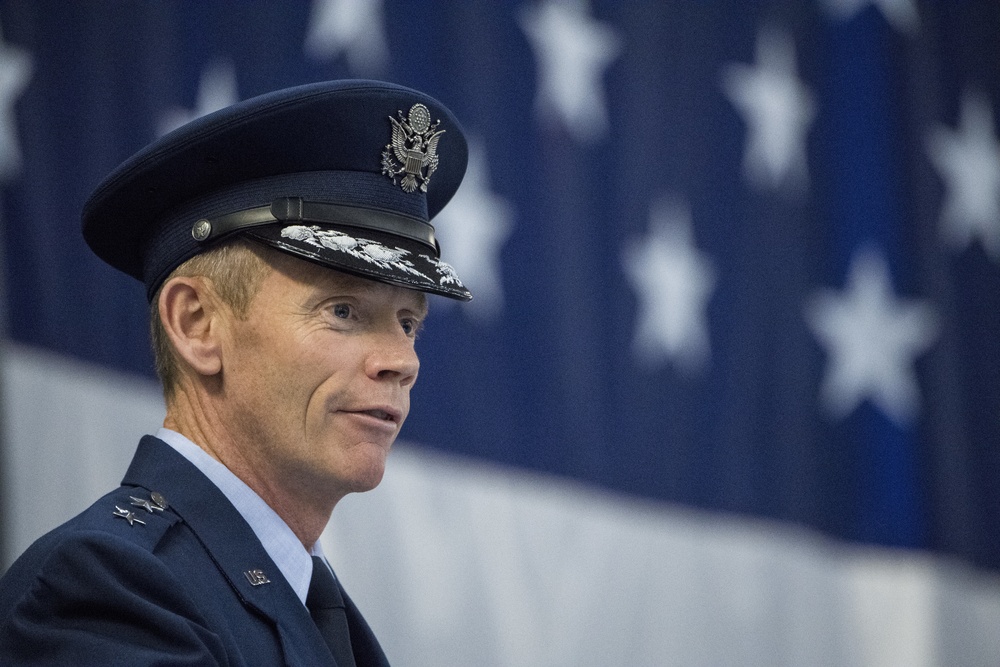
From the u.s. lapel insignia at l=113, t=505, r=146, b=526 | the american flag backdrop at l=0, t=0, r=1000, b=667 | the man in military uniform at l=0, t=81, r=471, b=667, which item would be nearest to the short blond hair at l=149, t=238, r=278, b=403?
the man in military uniform at l=0, t=81, r=471, b=667

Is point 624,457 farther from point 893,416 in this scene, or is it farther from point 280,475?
point 280,475

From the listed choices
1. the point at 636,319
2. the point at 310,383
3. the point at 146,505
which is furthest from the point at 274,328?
the point at 636,319

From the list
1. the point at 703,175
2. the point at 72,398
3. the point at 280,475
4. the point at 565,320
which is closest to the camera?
the point at 280,475

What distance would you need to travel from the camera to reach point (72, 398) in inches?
109

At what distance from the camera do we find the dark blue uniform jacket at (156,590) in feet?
3.16

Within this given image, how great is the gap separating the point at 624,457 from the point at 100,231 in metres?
2.14

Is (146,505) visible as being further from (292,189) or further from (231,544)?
(292,189)

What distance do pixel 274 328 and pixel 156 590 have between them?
0.35 metres

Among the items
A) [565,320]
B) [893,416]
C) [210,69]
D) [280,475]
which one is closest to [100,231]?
[280,475]

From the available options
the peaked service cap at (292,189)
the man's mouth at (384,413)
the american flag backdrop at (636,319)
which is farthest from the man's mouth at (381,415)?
the american flag backdrop at (636,319)

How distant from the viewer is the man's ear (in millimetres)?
1299

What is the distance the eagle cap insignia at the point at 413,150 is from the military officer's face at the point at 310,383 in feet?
0.57

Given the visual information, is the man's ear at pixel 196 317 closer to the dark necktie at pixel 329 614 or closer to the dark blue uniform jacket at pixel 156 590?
the dark blue uniform jacket at pixel 156 590

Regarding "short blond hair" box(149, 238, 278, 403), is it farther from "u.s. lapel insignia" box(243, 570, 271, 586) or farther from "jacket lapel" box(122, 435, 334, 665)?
"u.s. lapel insignia" box(243, 570, 271, 586)
